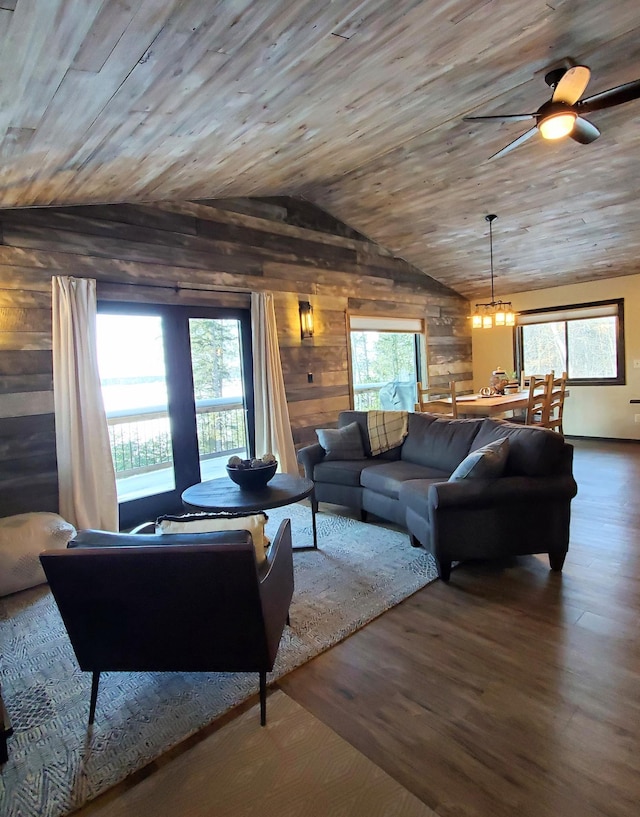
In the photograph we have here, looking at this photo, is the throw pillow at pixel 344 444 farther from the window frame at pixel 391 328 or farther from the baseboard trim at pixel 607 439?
the baseboard trim at pixel 607 439

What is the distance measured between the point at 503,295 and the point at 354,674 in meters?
7.38

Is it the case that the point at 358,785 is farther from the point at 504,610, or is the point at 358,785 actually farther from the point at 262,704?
the point at 504,610

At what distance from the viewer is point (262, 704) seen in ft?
6.05

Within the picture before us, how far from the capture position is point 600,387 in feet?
23.8

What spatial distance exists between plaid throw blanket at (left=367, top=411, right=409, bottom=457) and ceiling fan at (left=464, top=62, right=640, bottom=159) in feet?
8.13

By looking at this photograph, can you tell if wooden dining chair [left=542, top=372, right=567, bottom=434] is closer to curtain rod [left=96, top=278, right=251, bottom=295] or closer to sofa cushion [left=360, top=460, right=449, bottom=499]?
sofa cushion [left=360, top=460, right=449, bottom=499]

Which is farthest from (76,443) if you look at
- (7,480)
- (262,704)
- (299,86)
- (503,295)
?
(503,295)

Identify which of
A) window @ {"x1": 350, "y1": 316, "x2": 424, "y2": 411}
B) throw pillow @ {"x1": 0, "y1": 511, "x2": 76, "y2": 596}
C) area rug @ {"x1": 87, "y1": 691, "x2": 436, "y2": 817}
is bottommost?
area rug @ {"x1": 87, "y1": 691, "x2": 436, "y2": 817}

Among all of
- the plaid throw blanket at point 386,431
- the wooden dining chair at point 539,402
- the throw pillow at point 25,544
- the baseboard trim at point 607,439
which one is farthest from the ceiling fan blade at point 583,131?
the baseboard trim at point 607,439

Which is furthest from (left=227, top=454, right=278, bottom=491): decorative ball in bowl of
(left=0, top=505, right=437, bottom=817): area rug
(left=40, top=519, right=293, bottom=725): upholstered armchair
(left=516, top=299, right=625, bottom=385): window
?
(left=516, top=299, right=625, bottom=385): window

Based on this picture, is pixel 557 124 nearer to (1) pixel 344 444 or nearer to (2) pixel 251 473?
(1) pixel 344 444

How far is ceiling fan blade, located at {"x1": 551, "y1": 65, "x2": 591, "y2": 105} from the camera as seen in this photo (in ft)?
8.69

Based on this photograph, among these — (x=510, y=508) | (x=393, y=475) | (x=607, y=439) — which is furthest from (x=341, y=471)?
(x=607, y=439)

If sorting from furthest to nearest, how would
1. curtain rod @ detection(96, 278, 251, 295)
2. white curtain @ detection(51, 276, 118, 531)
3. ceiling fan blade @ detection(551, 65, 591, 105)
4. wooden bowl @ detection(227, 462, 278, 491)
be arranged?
curtain rod @ detection(96, 278, 251, 295) < white curtain @ detection(51, 276, 118, 531) < wooden bowl @ detection(227, 462, 278, 491) < ceiling fan blade @ detection(551, 65, 591, 105)
